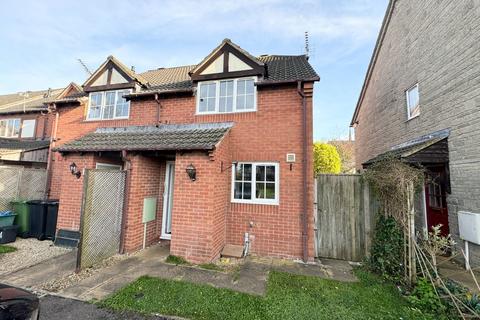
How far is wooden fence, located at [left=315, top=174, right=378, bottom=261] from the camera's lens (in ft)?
22.0

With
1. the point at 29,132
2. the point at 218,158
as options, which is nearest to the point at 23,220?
the point at 218,158

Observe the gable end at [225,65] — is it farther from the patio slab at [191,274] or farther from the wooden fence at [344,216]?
the patio slab at [191,274]

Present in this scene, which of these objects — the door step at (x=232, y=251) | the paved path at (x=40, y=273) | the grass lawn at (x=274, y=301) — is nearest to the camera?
the grass lawn at (x=274, y=301)

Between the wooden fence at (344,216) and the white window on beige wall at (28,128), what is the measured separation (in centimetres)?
1750

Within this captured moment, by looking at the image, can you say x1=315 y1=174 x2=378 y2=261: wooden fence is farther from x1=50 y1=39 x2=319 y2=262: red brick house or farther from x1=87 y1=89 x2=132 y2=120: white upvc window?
x1=87 y1=89 x2=132 y2=120: white upvc window

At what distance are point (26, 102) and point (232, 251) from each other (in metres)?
20.1

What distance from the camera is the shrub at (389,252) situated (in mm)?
5379

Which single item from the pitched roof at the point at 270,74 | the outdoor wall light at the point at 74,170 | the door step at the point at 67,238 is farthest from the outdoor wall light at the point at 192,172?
the door step at the point at 67,238

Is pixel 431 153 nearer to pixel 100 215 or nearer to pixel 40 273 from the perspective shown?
pixel 100 215

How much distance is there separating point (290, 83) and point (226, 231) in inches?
216

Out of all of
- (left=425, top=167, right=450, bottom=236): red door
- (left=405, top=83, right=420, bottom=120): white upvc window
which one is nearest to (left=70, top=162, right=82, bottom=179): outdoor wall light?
(left=425, top=167, right=450, bottom=236): red door

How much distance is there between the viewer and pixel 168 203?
823cm

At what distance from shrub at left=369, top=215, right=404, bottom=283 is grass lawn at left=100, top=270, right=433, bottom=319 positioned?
557 mm

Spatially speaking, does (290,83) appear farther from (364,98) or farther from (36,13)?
(364,98)
